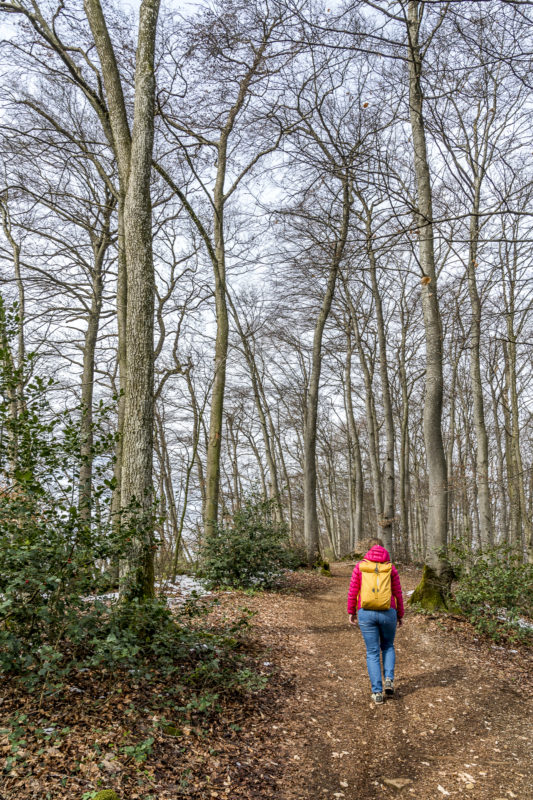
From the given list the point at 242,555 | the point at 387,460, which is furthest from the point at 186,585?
the point at 387,460

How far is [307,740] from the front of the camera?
399 cm

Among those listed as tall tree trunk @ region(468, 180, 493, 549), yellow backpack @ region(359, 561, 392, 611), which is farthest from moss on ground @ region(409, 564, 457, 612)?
tall tree trunk @ region(468, 180, 493, 549)

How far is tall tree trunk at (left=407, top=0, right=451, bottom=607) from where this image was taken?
7.54m

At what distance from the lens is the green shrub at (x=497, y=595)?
648 cm

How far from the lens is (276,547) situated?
33.5ft

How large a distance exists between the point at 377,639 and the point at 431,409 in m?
4.42

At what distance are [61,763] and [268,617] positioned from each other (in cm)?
503

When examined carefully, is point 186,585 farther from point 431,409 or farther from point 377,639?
point 431,409

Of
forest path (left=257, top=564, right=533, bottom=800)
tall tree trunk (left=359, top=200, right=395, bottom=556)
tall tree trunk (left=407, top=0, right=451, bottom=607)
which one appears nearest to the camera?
forest path (left=257, top=564, right=533, bottom=800)

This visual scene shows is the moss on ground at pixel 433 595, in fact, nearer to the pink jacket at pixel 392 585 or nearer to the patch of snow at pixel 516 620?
the patch of snow at pixel 516 620

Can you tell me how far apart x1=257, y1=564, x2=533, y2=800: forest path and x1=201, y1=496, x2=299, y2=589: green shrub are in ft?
10.0

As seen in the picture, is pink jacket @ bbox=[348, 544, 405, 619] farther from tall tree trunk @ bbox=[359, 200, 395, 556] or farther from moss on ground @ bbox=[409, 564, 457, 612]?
tall tree trunk @ bbox=[359, 200, 395, 556]

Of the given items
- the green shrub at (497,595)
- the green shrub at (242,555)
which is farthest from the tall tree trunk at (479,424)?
the green shrub at (242,555)

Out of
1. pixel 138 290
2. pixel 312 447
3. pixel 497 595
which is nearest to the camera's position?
pixel 138 290
